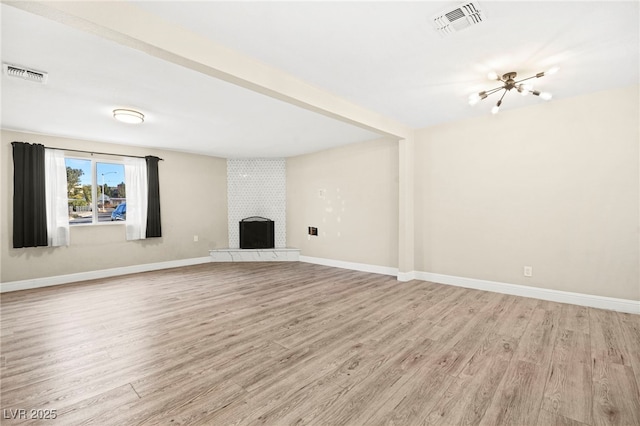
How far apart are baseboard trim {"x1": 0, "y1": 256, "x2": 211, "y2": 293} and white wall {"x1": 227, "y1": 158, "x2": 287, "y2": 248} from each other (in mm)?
1278

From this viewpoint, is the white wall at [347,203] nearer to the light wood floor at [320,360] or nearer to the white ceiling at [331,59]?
the white ceiling at [331,59]

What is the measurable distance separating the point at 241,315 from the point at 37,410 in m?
1.68

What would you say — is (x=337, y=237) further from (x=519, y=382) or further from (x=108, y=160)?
(x=108, y=160)

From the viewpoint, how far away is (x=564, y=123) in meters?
3.45

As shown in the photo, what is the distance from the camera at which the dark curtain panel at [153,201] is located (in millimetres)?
5676

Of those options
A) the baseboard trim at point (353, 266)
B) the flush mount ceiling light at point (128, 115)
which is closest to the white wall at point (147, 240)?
the flush mount ceiling light at point (128, 115)

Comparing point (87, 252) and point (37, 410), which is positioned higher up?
point (87, 252)

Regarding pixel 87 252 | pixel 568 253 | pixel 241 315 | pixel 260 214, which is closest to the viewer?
pixel 241 315

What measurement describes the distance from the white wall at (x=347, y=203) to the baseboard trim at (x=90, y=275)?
253 centimetres

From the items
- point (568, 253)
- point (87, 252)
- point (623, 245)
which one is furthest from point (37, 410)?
point (623, 245)

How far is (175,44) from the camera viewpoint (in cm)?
205

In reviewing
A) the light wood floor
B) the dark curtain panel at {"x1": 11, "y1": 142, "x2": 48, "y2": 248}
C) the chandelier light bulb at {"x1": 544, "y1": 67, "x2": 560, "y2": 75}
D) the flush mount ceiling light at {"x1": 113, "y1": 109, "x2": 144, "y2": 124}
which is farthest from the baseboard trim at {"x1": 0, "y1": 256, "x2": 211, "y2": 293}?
the chandelier light bulb at {"x1": 544, "y1": 67, "x2": 560, "y2": 75}

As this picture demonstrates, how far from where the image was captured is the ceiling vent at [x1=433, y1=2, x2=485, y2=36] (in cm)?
191

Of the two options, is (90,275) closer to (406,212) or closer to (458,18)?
(406,212)
